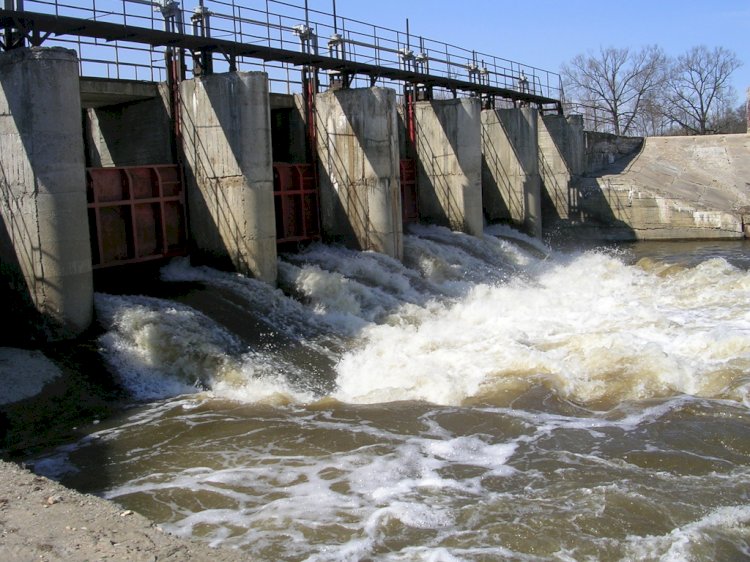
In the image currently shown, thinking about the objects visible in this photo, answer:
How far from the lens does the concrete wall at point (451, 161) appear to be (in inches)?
878

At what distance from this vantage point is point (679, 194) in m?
27.7

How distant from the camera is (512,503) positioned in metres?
6.94

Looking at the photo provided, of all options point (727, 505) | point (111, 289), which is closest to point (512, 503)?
point (727, 505)

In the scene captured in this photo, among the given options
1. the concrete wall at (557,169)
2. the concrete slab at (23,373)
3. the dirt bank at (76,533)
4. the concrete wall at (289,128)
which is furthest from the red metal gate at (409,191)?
the dirt bank at (76,533)

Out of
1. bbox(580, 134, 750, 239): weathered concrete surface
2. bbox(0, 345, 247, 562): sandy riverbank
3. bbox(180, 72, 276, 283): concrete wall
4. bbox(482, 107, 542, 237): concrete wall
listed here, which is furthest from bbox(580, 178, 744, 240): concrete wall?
bbox(0, 345, 247, 562): sandy riverbank

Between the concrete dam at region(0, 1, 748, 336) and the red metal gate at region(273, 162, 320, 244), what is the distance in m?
0.04

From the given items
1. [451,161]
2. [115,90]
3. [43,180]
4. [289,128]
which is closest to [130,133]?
[115,90]

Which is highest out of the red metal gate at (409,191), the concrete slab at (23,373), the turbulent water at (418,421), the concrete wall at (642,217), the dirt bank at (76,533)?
the red metal gate at (409,191)

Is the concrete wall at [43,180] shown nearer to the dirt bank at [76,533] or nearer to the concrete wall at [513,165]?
the dirt bank at [76,533]

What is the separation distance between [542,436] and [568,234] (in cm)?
2105

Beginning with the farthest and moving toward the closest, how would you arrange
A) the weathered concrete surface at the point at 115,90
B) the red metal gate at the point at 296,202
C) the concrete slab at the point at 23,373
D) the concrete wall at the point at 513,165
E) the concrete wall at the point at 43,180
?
the concrete wall at the point at 513,165, the red metal gate at the point at 296,202, the weathered concrete surface at the point at 115,90, the concrete wall at the point at 43,180, the concrete slab at the point at 23,373

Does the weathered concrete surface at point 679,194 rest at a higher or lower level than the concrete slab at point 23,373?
higher

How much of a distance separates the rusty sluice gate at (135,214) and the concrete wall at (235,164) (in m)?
0.71

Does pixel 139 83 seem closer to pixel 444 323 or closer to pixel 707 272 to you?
pixel 444 323
